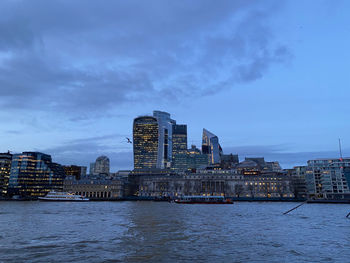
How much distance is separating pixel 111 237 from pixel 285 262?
889 inches

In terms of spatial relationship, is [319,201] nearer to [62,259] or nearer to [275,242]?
[275,242]

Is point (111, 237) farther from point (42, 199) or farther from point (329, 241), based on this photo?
point (42, 199)

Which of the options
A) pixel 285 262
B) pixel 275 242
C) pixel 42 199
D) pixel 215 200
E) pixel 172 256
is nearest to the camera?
pixel 285 262

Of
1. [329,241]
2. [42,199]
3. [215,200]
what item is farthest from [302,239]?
[42,199]

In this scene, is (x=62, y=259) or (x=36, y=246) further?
(x=36, y=246)

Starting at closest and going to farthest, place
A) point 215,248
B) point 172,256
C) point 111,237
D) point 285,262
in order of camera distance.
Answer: point 285,262 → point 172,256 → point 215,248 → point 111,237

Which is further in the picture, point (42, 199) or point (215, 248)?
point (42, 199)

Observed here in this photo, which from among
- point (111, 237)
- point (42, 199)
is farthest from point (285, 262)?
point (42, 199)

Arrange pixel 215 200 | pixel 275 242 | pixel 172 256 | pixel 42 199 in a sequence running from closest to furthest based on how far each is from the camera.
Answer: pixel 172 256 < pixel 275 242 < pixel 215 200 < pixel 42 199

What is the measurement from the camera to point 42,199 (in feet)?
638

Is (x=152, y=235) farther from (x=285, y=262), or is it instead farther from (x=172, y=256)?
(x=285, y=262)

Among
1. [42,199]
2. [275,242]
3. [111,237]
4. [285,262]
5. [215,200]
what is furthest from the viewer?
[42,199]

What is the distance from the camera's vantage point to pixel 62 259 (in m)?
26.3

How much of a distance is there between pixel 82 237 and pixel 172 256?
16.3 meters
